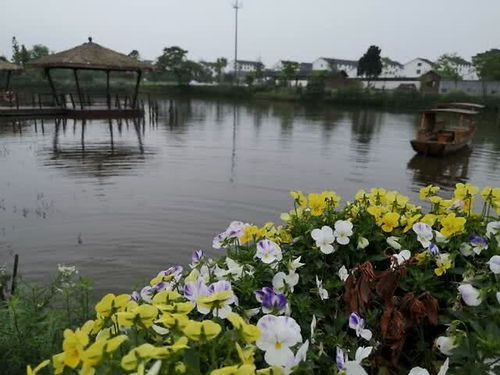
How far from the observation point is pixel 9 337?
7.18ft

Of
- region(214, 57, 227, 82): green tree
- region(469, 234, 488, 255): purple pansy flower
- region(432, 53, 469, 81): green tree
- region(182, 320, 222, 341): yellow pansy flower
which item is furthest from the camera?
region(214, 57, 227, 82): green tree

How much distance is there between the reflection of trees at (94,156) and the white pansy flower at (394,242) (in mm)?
8603

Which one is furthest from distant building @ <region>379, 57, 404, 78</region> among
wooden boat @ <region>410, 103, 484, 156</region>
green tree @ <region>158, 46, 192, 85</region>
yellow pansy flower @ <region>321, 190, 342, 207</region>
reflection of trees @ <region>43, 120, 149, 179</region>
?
yellow pansy flower @ <region>321, 190, 342, 207</region>

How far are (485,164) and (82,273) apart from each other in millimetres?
13025

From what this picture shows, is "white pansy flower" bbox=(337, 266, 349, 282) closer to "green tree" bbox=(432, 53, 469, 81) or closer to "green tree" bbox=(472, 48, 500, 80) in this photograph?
"green tree" bbox=(472, 48, 500, 80)

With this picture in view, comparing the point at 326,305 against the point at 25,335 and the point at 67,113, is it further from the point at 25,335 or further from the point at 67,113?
the point at 67,113

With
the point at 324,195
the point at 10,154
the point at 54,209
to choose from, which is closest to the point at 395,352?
the point at 324,195

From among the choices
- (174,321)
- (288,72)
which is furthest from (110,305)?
(288,72)

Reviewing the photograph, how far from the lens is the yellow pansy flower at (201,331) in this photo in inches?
39.7

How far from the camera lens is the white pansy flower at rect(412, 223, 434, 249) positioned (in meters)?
1.72

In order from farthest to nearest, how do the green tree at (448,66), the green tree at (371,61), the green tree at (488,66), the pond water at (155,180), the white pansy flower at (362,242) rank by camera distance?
the green tree at (371,61) → the green tree at (448,66) → the green tree at (488,66) → the pond water at (155,180) → the white pansy flower at (362,242)

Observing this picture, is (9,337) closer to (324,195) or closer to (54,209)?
(324,195)

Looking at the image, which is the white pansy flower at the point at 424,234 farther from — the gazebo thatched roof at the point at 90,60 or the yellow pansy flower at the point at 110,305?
the gazebo thatched roof at the point at 90,60

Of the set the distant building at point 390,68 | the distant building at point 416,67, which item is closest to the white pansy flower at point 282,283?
the distant building at point 390,68
